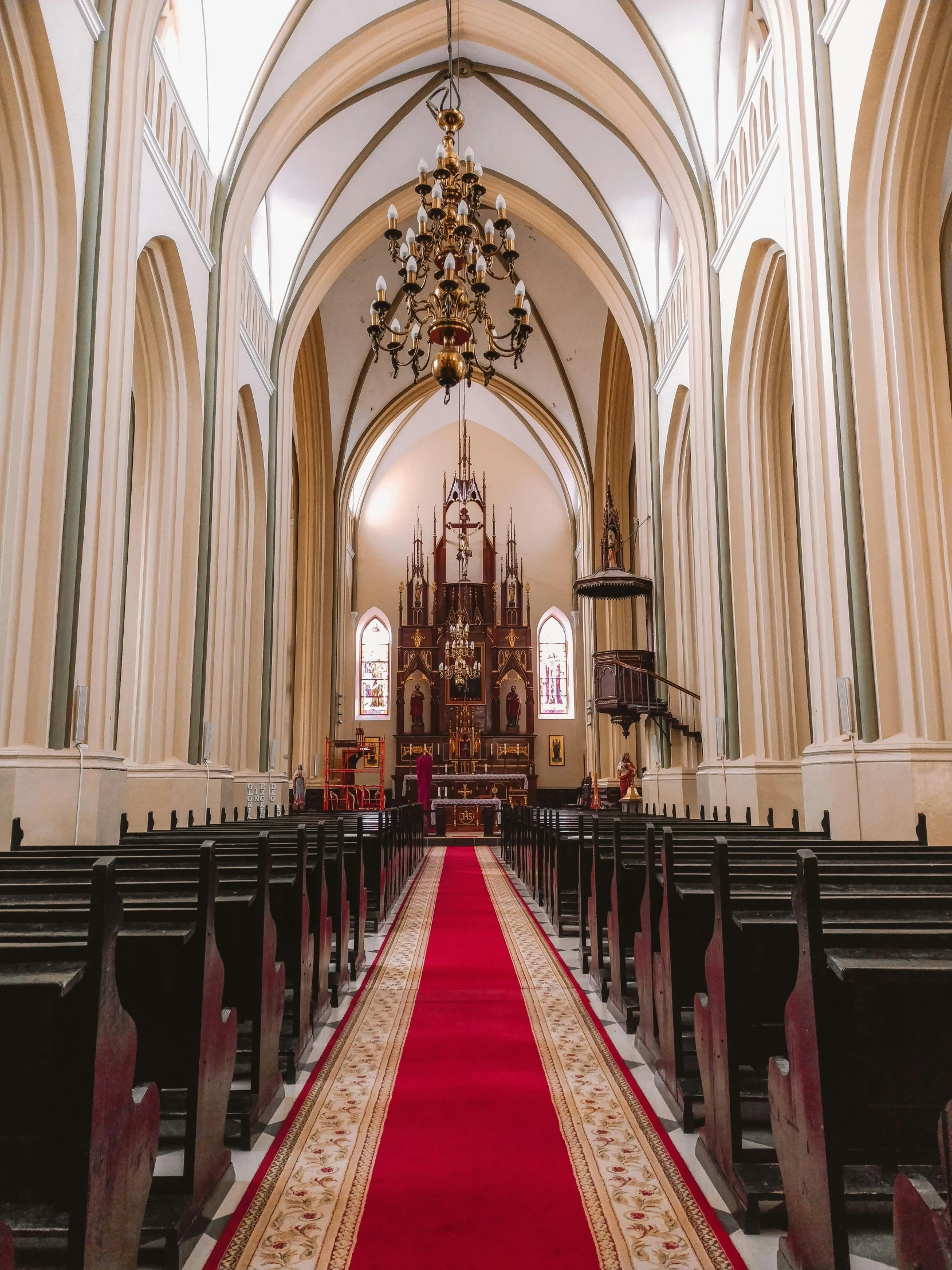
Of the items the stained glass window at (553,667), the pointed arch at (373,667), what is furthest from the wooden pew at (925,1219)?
the pointed arch at (373,667)

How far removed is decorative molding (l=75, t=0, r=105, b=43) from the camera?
263 inches

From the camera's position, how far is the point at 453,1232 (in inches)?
94.1

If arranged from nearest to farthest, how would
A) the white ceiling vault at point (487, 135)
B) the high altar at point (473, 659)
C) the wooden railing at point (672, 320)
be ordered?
the white ceiling vault at point (487, 135) < the wooden railing at point (672, 320) < the high altar at point (473, 659)

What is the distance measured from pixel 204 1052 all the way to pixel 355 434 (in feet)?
66.8

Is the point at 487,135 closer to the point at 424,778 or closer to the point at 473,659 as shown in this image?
the point at 473,659

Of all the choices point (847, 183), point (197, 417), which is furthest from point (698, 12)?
point (197, 417)

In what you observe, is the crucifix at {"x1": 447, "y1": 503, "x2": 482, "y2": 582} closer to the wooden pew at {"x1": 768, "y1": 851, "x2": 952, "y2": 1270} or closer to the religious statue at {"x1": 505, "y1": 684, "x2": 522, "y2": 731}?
the religious statue at {"x1": 505, "y1": 684, "x2": 522, "y2": 731}

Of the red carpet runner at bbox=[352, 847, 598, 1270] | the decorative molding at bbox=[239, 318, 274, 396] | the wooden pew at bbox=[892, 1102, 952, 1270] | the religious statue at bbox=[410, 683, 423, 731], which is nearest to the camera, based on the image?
the wooden pew at bbox=[892, 1102, 952, 1270]

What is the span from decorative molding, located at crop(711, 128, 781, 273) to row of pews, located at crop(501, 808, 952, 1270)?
6875 millimetres

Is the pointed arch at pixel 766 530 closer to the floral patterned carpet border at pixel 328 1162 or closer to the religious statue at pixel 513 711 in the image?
the floral patterned carpet border at pixel 328 1162

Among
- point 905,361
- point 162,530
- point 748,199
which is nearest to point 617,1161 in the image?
point 905,361

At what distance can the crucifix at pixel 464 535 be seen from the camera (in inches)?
887

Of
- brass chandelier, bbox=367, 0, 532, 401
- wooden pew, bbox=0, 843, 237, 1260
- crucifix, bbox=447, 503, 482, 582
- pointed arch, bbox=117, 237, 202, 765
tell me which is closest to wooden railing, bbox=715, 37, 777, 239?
brass chandelier, bbox=367, 0, 532, 401

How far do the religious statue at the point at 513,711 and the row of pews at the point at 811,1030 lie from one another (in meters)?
19.5
